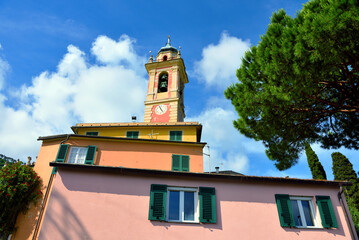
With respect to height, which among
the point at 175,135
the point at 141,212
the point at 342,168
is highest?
the point at 342,168

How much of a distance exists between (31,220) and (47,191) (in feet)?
5.41

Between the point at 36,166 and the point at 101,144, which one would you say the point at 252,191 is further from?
the point at 36,166

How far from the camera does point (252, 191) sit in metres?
9.68

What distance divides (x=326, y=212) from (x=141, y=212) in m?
7.15

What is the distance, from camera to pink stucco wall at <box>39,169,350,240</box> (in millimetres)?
8391

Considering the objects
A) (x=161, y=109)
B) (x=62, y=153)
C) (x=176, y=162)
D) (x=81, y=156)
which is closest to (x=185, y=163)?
(x=176, y=162)

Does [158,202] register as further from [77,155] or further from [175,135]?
[175,135]

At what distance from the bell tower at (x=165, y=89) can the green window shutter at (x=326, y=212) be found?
56.9ft

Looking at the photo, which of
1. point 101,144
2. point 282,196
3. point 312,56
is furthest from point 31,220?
point 312,56

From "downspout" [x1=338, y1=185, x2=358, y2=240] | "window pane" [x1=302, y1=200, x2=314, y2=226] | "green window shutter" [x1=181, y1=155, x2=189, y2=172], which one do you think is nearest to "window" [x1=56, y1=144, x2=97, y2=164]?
"green window shutter" [x1=181, y1=155, x2=189, y2=172]

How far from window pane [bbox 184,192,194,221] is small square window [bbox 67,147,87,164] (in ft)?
30.1

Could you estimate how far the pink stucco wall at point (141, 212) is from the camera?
27.5ft

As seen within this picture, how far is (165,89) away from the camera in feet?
96.2

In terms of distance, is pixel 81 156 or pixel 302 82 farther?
pixel 81 156
